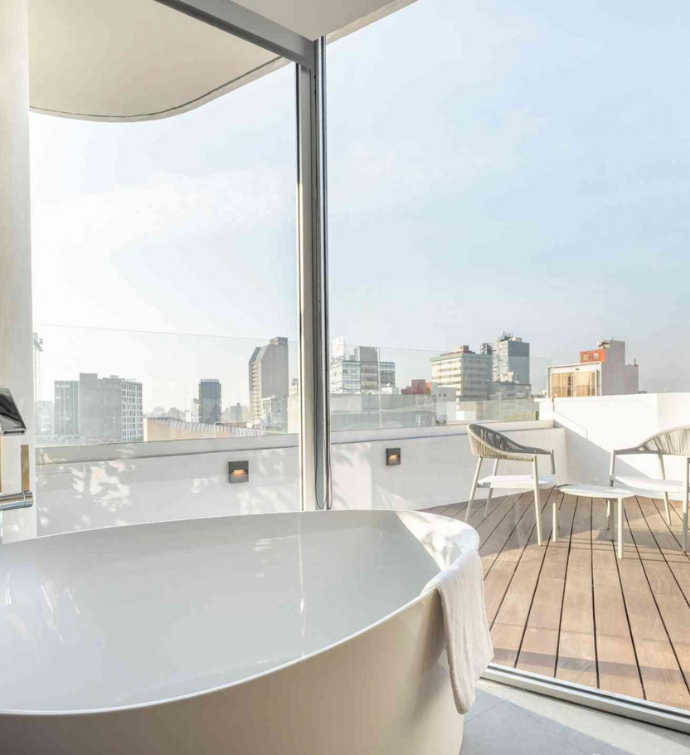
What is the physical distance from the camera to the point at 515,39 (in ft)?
8.20

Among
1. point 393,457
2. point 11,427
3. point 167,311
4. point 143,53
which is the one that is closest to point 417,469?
point 393,457

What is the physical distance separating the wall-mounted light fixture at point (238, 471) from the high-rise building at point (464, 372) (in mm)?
1068

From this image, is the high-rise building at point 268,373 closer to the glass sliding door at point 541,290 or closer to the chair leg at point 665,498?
the glass sliding door at point 541,290

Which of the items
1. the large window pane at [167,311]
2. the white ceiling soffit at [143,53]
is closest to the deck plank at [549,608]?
the large window pane at [167,311]

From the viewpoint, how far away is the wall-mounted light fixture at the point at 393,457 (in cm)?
314

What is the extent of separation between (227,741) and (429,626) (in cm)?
58

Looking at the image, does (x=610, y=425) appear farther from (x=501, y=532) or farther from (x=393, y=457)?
(x=393, y=457)

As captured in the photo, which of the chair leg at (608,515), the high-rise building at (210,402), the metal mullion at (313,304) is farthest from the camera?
the metal mullion at (313,304)

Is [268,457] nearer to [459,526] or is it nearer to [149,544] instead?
[149,544]

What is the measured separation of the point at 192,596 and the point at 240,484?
939mm

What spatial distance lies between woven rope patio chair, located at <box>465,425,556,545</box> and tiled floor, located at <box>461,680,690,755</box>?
0.59 metres

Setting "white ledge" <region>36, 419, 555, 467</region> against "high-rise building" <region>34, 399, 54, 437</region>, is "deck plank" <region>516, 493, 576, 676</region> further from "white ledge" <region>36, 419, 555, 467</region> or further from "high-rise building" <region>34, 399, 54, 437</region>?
"high-rise building" <region>34, 399, 54, 437</region>

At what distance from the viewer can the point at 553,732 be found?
6.94ft

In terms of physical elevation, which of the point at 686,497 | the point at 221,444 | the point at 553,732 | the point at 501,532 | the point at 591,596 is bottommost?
the point at 553,732
